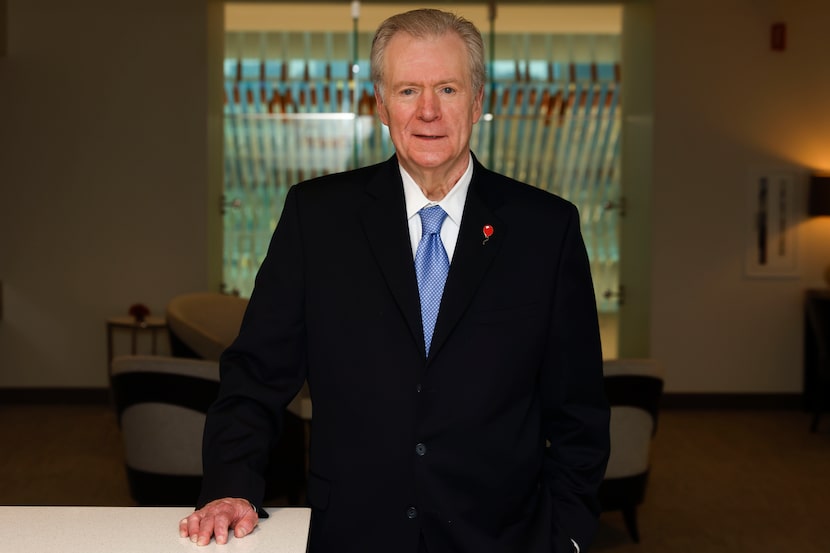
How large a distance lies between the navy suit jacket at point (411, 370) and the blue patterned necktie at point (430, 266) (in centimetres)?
4

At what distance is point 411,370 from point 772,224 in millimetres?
7471

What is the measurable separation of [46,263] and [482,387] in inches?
293

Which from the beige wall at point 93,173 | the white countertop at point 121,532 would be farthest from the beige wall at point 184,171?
the white countertop at point 121,532

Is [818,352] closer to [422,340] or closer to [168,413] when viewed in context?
[168,413]

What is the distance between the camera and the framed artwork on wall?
342 inches

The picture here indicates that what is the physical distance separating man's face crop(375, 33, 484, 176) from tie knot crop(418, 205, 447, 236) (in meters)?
0.10

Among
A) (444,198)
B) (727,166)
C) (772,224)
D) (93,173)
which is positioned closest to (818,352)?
(772,224)

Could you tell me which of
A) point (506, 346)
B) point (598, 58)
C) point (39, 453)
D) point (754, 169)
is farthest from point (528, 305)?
point (598, 58)

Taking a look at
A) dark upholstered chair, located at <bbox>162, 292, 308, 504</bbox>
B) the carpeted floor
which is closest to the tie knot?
dark upholstered chair, located at <bbox>162, 292, 308, 504</bbox>

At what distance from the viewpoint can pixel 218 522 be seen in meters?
1.49

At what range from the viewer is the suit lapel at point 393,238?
72.6 inches

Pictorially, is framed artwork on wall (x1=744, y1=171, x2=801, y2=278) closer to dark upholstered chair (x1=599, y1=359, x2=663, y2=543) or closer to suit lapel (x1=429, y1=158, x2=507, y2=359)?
dark upholstered chair (x1=599, y1=359, x2=663, y2=543)

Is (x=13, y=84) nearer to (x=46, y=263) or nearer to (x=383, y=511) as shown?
(x=46, y=263)

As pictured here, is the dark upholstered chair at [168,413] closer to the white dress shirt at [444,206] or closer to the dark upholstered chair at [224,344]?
the dark upholstered chair at [224,344]
